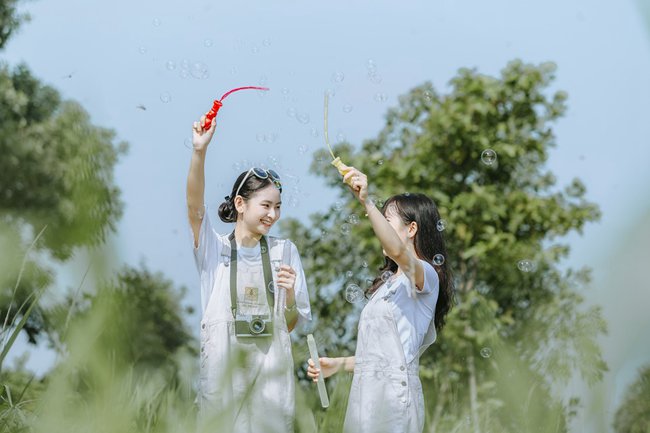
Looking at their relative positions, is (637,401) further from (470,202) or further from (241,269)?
(470,202)

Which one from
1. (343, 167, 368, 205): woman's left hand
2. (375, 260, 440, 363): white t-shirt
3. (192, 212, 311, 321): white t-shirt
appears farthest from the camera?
(192, 212, 311, 321): white t-shirt

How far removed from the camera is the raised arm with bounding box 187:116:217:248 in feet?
9.74

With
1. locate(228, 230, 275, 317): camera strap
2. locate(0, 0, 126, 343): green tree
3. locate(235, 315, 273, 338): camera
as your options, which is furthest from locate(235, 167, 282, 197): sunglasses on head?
locate(0, 0, 126, 343): green tree

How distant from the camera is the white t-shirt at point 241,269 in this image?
3.24 m

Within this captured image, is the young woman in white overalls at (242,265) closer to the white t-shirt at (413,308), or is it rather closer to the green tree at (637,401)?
the white t-shirt at (413,308)

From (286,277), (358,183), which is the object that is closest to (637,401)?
(358,183)

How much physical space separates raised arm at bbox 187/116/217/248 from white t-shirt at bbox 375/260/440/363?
656mm

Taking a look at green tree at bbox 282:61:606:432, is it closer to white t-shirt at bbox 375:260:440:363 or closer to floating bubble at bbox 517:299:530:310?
floating bubble at bbox 517:299:530:310

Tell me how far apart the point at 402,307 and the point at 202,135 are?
83 centimetres

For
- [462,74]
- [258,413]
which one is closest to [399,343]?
[258,413]

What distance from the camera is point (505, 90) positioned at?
23.3 ft

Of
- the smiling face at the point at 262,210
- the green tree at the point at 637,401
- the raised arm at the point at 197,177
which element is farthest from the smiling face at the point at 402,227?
the green tree at the point at 637,401

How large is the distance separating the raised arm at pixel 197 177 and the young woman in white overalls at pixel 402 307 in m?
0.46

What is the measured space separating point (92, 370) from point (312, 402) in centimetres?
24
